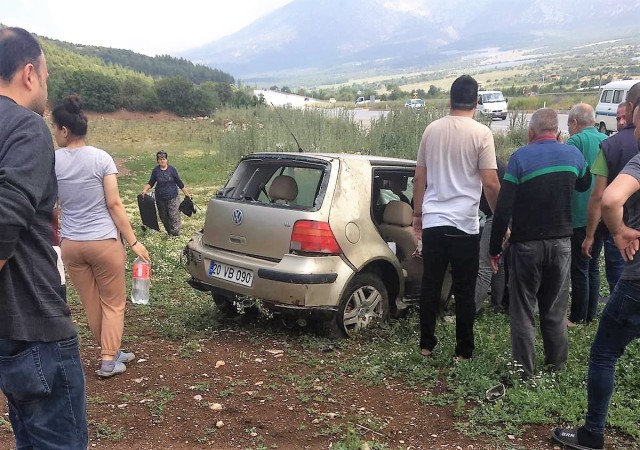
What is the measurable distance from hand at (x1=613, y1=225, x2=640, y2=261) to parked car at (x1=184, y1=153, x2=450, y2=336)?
86.7 inches

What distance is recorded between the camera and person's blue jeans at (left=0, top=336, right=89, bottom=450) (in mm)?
1985

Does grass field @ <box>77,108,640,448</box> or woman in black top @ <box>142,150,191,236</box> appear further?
woman in black top @ <box>142,150,191,236</box>

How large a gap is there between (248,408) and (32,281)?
Result: 2184mm

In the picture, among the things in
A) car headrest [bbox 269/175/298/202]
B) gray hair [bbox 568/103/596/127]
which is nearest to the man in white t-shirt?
car headrest [bbox 269/175/298/202]

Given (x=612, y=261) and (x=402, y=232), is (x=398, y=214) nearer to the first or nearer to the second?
(x=402, y=232)

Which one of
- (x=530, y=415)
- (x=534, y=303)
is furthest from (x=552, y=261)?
(x=530, y=415)

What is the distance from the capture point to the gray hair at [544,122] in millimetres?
4105

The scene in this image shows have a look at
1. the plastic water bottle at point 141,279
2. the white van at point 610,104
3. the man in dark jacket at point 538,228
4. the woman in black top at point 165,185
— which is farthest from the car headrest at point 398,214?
the white van at point 610,104

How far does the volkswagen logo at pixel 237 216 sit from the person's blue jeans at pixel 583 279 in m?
3.07

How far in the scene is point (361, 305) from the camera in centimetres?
503

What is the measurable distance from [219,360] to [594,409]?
274cm

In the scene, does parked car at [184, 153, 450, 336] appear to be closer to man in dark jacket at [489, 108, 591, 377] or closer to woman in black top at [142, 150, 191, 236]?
man in dark jacket at [489, 108, 591, 377]

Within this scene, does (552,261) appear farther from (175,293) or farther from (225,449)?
(175,293)

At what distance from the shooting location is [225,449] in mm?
3352
